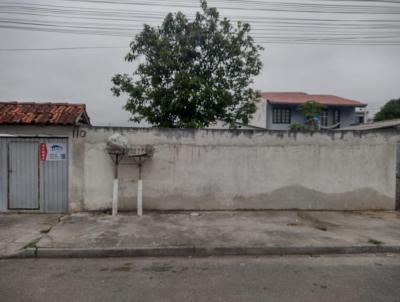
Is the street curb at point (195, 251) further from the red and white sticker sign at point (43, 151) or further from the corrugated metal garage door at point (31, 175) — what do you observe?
the red and white sticker sign at point (43, 151)

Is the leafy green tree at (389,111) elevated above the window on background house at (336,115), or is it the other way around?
the leafy green tree at (389,111)

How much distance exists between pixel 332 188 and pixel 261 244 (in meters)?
3.77

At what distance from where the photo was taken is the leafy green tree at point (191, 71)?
34.2ft

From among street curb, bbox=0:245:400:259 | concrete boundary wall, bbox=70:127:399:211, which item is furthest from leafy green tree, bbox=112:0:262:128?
street curb, bbox=0:245:400:259

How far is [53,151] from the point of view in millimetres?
7242

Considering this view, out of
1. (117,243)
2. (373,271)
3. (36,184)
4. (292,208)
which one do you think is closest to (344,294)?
(373,271)

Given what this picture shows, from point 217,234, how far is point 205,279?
169 cm

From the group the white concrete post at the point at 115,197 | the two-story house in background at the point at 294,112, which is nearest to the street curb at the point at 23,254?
the white concrete post at the point at 115,197

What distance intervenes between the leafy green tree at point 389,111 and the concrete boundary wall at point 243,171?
100 feet

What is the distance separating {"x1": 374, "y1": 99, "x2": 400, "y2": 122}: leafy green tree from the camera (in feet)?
109

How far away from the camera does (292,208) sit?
785 cm

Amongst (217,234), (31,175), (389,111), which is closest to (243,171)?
(217,234)

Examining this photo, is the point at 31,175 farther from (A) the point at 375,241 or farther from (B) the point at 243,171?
(A) the point at 375,241

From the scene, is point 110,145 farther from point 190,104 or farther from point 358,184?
point 358,184
